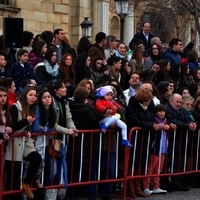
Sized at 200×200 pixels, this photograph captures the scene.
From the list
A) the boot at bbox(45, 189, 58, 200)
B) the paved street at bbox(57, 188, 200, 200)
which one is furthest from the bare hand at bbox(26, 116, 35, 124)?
the paved street at bbox(57, 188, 200, 200)

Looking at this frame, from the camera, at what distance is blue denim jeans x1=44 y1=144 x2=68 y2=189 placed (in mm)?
9172

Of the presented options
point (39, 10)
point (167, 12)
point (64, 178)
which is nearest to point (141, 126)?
point (64, 178)

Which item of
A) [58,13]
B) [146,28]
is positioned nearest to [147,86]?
[146,28]

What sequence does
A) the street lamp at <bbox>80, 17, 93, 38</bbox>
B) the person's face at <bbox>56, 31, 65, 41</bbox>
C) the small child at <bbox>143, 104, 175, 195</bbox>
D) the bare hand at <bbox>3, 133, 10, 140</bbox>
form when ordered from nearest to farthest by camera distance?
the bare hand at <bbox>3, 133, 10, 140</bbox> → the small child at <bbox>143, 104, 175, 195</bbox> → the person's face at <bbox>56, 31, 65, 41</bbox> → the street lamp at <bbox>80, 17, 93, 38</bbox>

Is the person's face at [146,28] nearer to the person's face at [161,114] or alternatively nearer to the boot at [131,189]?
the person's face at [161,114]

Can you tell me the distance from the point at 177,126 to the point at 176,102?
416mm

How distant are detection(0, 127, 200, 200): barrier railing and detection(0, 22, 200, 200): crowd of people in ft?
0.06

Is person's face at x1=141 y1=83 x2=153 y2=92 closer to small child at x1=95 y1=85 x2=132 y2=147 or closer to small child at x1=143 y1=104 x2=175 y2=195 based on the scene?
small child at x1=143 y1=104 x2=175 y2=195

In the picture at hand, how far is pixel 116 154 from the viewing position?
9.92 m

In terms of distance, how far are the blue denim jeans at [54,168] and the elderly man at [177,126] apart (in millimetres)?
2314

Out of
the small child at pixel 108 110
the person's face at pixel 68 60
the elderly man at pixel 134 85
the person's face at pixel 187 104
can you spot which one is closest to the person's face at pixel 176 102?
the person's face at pixel 187 104

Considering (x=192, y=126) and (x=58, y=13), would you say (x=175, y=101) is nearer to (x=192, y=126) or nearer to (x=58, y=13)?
(x=192, y=126)

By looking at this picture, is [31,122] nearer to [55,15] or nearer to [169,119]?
[169,119]

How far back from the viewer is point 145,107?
1034 centimetres
